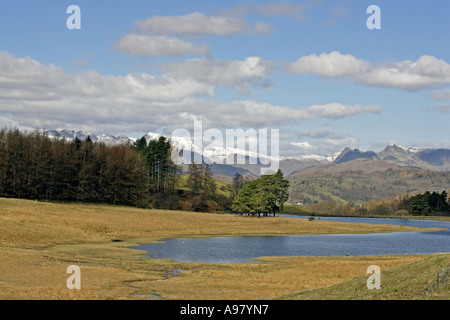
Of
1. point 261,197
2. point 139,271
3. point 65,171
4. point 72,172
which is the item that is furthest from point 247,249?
point 261,197

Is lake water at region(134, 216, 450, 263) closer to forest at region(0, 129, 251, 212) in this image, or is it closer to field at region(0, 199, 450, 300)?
field at region(0, 199, 450, 300)

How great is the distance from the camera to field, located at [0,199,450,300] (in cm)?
3145

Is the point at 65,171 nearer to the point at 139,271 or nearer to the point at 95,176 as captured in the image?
the point at 95,176

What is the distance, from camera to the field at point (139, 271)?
3145cm

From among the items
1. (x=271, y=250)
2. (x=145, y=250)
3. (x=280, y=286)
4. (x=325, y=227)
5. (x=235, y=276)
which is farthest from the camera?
(x=325, y=227)

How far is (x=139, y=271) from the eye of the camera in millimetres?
47969

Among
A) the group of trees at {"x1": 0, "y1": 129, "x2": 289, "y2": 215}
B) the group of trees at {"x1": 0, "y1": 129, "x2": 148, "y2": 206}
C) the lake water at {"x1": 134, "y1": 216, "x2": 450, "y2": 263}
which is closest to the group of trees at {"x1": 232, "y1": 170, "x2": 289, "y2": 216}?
the group of trees at {"x1": 0, "y1": 129, "x2": 289, "y2": 215}

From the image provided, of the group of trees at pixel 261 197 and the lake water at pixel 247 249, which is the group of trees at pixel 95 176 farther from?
the lake water at pixel 247 249

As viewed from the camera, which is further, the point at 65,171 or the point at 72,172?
the point at 72,172

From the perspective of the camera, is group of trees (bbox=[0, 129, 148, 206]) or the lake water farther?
group of trees (bbox=[0, 129, 148, 206])

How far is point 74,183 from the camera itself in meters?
142

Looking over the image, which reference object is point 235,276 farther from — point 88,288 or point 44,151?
point 44,151
